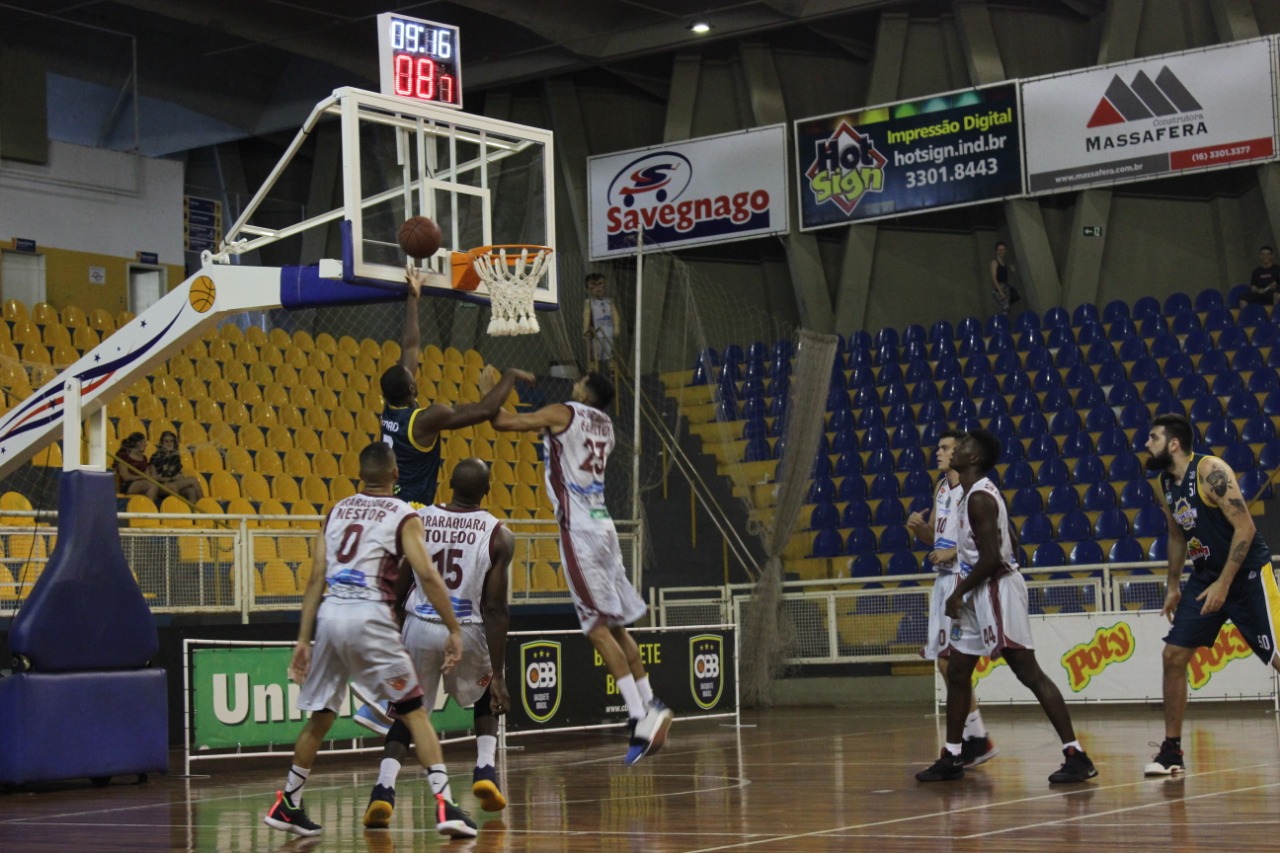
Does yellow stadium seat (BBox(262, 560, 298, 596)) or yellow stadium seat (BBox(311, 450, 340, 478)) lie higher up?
yellow stadium seat (BBox(311, 450, 340, 478))

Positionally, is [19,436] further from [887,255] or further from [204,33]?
[887,255]

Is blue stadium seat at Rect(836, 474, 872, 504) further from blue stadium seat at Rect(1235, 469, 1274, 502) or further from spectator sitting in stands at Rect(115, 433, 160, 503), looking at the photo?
spectator sitting in stands at Rect(115, 433, 160, 503)

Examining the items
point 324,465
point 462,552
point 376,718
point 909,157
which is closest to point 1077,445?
point 909,157

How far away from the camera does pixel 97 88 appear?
25797 millimetres

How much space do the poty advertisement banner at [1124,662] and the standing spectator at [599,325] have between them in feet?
24.4

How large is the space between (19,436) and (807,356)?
31.2 ft

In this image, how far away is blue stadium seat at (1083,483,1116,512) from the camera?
68.6 ft

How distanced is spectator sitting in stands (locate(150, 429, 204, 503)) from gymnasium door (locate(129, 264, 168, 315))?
7637 mm

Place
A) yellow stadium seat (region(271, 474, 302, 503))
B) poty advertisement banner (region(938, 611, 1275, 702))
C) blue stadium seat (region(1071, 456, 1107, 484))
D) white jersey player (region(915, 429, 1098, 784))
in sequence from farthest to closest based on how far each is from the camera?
1. blue stadium seat (region(1071, 456, 1107, 484))
2. yellow stadium seat (region(271, 474, 302, 503))
3. poty advertisement banner (region(938, 611, 1275, 702))
4. white jersey player (region(915, 429, 1098, 784))

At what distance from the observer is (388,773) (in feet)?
27.8

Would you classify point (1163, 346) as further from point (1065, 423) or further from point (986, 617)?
point (986, 617)

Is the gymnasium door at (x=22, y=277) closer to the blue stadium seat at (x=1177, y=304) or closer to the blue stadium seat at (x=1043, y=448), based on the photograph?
the blue stadium seat at (x=1043, y=448)

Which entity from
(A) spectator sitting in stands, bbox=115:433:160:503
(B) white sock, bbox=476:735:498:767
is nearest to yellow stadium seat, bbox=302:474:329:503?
(A) spectator sitting in stands, bbox=115:433:160:503

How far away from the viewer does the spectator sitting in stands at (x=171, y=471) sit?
56.9ft
